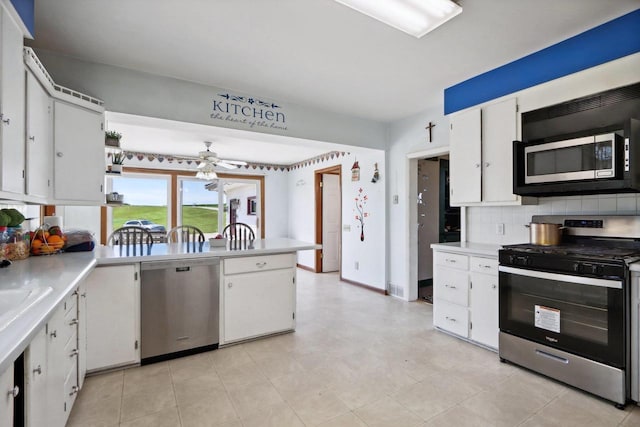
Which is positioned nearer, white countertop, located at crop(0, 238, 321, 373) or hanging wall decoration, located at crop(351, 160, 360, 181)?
white countertop, located at crop(0, 238, 321, 373)

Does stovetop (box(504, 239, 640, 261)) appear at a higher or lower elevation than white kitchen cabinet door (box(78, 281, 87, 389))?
higher

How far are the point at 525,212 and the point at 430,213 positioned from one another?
2146mm

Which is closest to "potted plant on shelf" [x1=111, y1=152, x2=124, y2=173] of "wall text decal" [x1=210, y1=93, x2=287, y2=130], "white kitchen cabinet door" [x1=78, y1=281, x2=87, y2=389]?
"wall text decal" [x1=210, y1=93, x2=287, y2=130]

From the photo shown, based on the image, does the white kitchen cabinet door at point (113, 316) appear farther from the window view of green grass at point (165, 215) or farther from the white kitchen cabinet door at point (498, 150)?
the window view of green grass at point (165, 215)

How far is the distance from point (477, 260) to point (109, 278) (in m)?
2.98

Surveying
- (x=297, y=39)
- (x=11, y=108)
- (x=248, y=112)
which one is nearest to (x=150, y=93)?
(x=248, y=112)

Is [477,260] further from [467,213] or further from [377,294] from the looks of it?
[377,294]

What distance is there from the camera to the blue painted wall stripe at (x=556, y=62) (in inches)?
86.3

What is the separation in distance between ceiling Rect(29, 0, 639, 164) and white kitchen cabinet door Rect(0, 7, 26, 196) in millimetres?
549

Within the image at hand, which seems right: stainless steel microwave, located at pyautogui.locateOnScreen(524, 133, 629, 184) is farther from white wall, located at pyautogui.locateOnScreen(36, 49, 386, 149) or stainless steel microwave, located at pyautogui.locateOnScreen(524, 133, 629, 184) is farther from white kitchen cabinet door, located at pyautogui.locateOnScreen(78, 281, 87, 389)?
white kitchen cabinet door, located at pyautogui.locateOnScreen(78, 281, 87, 389)

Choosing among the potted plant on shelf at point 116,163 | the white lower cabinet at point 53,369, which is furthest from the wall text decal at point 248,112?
the white lower cabinet at point 53,369

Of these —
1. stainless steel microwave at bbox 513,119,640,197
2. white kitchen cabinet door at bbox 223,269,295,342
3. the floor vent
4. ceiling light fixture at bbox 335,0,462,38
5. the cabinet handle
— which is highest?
ceiling light fixture at bbox 335,0,462,38

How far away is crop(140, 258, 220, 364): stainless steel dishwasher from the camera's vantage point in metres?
2.51

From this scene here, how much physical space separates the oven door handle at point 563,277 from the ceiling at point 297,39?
69.2 inches
